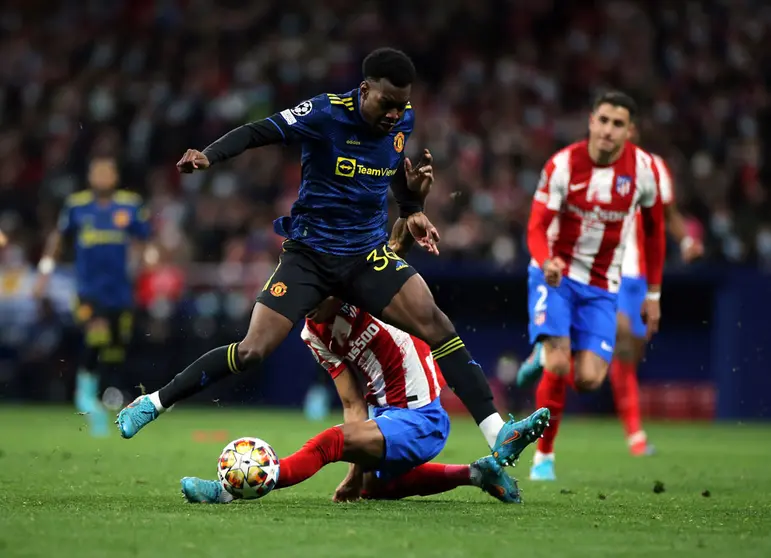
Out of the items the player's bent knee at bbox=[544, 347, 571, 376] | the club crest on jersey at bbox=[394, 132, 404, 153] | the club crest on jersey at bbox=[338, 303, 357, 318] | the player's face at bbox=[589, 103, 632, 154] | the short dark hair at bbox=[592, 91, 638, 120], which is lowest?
the player's bent knee at bbox=[544, 347, 571, 376]

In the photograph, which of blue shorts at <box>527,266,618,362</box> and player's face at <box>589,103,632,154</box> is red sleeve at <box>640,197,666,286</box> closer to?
blue shorts at <box>527,266,618,362</box>

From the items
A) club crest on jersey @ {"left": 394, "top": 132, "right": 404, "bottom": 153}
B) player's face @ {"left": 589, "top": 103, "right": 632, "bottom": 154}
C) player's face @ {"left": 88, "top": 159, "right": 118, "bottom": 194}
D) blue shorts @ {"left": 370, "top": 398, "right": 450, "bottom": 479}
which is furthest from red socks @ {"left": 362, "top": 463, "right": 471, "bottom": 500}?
player's face @ {"left": 88, "top": 159, "right": 118, "bottom": 194}

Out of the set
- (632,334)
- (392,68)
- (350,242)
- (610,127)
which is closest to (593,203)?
(610,127)

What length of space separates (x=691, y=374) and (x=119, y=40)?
1220 centimetres

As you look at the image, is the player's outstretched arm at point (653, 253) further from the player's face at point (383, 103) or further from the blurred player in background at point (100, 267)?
the blurred player in background at point (100, 267)

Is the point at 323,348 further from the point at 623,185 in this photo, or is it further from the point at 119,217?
the point at 119,217

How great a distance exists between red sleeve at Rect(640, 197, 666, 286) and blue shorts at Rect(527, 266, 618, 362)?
14.5 inches

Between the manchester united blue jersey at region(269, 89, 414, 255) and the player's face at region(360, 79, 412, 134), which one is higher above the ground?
the player's face at region(360, 79, 412, 134)

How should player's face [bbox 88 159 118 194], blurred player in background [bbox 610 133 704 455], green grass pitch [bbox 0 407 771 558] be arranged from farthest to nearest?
1. player's face [bbox 88 159 118 194]
2. blurred player in background [bbox 610 133 704 455]
3. green grass pitch [bbox 0 407 771 558]

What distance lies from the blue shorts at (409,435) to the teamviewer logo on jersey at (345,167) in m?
1.33

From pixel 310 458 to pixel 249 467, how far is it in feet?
1.03

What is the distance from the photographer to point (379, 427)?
21.8ft

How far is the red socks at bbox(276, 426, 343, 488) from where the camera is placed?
645 cm

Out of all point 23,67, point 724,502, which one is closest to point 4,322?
point 23,67
